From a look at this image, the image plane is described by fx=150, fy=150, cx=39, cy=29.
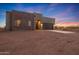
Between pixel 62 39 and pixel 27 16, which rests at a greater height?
pixel 27 16

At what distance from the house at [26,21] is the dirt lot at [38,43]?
0.06 metres

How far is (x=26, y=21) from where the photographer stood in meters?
1.87

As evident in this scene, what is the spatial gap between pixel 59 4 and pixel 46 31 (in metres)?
0.37

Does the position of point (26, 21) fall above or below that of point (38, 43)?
above

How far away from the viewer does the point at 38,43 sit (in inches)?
72.2

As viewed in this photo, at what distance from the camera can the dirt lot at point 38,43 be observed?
1.79 metres

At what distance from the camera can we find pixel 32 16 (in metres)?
1.87

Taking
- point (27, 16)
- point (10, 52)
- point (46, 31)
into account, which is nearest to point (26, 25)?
point (27, 16)

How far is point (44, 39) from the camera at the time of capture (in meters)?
1.84

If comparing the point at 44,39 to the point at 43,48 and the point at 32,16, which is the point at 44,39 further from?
the point at 32,16

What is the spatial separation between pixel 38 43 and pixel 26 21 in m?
0.31

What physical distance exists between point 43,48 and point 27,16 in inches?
17.3

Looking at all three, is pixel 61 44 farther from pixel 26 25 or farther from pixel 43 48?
pixel 26 25
